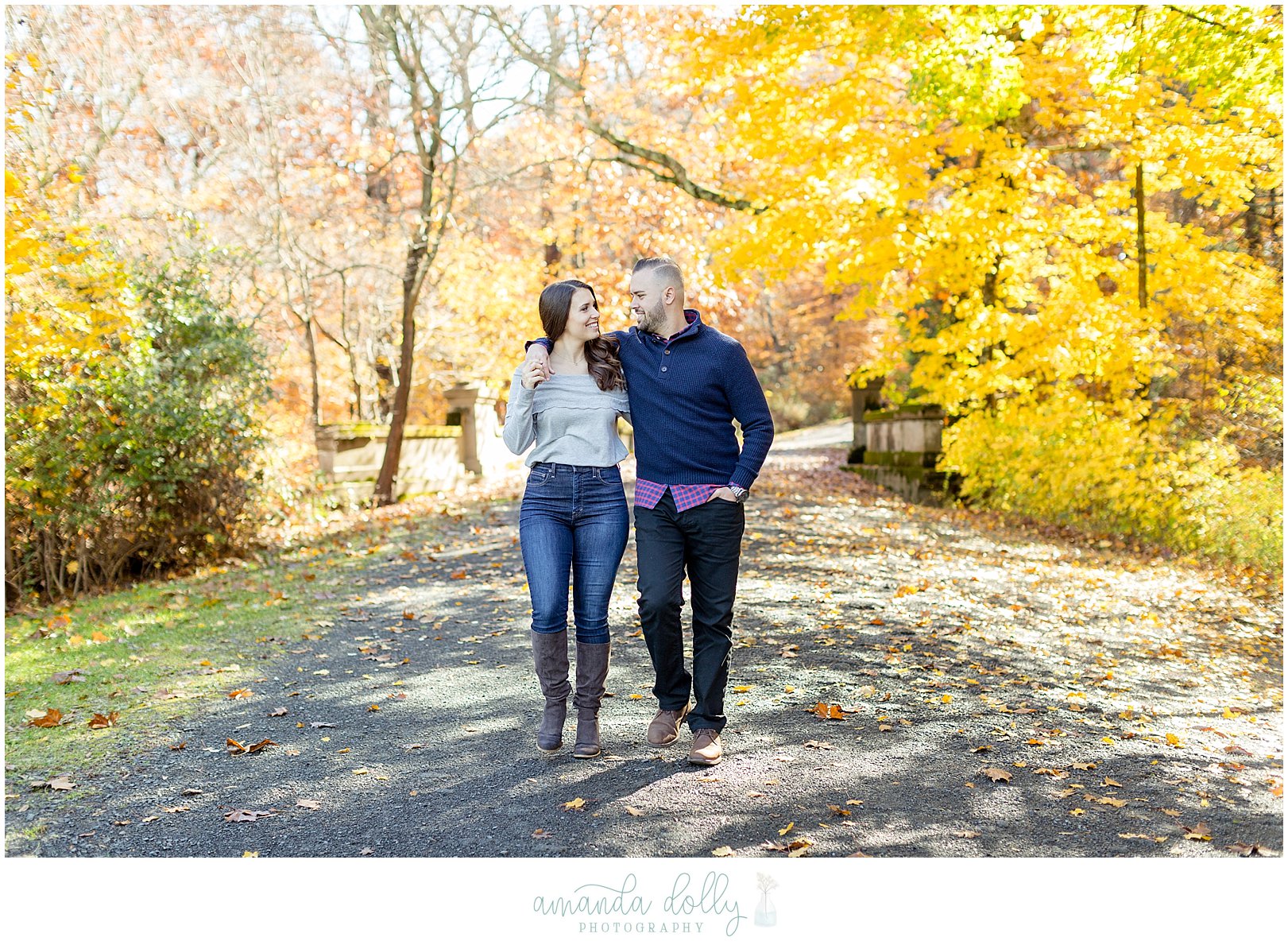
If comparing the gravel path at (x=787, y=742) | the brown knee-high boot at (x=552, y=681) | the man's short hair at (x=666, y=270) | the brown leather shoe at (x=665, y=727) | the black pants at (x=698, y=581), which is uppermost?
the man's short hair at (x=666, y=270)

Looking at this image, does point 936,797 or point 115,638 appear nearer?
point 936,797

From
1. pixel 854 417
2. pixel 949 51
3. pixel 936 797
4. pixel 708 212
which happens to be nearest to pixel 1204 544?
pixel 949 51

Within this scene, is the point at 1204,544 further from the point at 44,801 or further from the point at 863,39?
the point at 44,801

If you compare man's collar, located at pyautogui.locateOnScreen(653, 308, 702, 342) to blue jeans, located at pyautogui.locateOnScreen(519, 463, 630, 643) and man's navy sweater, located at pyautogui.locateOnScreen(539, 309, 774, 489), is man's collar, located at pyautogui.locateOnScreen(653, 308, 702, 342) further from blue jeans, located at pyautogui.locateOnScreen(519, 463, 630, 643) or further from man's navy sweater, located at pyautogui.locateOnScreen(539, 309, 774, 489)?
blue jeans, located at pyautogui.locateOnScreen(519, 463, 630, 643)

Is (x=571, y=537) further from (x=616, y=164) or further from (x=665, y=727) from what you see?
(x=616, y=164)

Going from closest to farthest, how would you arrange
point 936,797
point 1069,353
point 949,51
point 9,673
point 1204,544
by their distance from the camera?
point 936,797, point 9,673, point 949,51, point 1204,544, point 1069,353

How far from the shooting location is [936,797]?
12.0ft

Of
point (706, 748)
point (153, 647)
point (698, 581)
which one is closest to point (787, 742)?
point (706, 748)

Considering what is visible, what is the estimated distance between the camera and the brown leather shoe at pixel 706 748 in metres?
3.91

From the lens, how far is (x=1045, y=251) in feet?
37.1

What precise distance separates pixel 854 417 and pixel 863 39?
31.8 feet

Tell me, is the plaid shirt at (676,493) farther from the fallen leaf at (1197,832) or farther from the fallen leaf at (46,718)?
the fallen leaf at (46,718)

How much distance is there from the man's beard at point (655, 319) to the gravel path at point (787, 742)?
170 centimetres
